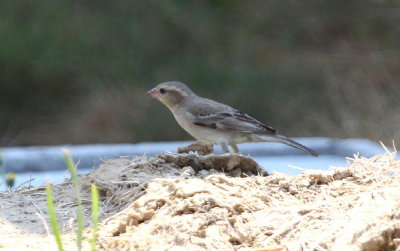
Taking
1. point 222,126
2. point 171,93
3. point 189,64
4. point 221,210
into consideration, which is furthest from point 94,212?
point 189,64

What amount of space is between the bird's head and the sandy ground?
9.77 ft

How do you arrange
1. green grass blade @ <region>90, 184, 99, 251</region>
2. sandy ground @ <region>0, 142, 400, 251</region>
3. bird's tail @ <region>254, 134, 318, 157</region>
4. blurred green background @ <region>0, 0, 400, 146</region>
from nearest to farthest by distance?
1. green grass blade @ <region>90, 184, 99, 251</region>
2. sandy ground @ <region>0, 142, 400, 251</region>
3. bird's tail @ <region>254, 134, 318, 157</region>
4. blurred green background @ <region>0, 0, 400, 146</region>

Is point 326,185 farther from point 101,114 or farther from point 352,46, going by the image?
point 352,46

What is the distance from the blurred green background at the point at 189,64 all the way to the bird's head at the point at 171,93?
2.78 m

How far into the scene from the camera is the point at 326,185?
363 cm

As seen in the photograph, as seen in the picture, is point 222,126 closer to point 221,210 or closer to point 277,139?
point 277,139

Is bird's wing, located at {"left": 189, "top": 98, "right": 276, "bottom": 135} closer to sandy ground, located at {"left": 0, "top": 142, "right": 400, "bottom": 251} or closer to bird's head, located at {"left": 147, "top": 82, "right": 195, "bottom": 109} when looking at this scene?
bird's head, located at {"left": 147, "top": 82, "right": 195, "bottom": 109}

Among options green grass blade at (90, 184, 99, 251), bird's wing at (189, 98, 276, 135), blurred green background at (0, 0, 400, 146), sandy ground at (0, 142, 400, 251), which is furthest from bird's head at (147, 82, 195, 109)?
green grass blade at (90, 184, 99, 251)

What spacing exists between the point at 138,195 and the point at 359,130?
20.1 ft

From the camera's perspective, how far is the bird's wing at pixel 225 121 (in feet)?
21.7

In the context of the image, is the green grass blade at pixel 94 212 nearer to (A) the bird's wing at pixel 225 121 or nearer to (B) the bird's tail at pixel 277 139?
(B) the bird's tail at pixel 277 139

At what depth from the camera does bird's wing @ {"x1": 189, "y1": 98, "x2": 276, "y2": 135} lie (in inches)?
260

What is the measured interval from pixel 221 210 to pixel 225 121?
135 inches

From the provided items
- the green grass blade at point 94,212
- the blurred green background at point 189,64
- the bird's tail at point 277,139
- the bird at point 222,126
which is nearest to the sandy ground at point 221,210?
the green grass blade at point 94,212
